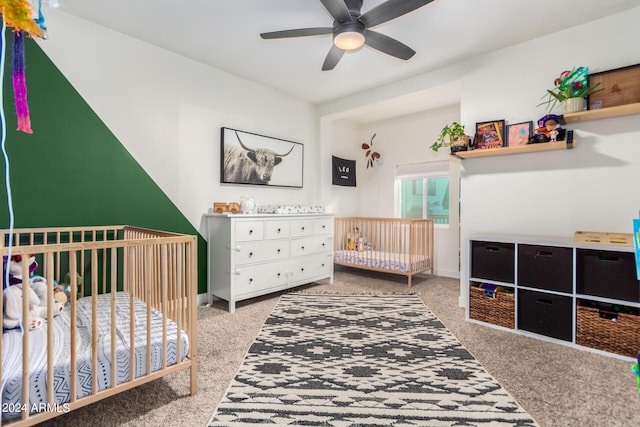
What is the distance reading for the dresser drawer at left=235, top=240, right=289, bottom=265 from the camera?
3.03m

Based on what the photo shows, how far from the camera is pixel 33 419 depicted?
1.21 meters

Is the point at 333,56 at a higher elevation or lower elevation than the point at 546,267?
higher

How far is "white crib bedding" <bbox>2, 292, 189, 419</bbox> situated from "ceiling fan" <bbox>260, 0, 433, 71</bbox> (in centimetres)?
207

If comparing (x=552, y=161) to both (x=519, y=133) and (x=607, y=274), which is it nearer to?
(x=519, y=133)

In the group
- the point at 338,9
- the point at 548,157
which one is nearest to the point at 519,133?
the point at 548,157

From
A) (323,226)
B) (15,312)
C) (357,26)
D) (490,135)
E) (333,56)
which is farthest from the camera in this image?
(323,226)

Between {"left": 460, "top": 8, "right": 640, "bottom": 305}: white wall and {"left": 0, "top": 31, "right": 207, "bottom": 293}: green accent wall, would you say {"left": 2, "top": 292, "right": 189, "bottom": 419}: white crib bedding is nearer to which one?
{"left": 0, "top": 31, "right": 207, "bottom": 293}: green accent wall

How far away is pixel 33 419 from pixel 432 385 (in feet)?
6.02

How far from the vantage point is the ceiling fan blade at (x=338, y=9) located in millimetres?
1885

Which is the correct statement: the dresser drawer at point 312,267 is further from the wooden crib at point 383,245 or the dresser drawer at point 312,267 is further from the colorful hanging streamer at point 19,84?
the colorful hanging streamer at point 19,84

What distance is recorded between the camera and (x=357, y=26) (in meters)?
2.11

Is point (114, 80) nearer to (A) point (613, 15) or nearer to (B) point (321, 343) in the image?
(B) point (321, 343)

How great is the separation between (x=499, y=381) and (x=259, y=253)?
2.23 meters

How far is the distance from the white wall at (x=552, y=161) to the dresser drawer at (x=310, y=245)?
160cm
